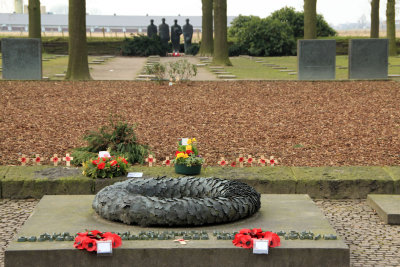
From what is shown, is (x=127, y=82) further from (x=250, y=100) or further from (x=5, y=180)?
(x=5, y=180)

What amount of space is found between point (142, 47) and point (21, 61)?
55.6 feet

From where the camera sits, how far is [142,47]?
3391 centimetres

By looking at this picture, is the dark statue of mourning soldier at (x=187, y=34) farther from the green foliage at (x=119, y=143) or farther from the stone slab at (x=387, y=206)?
the stone slab at (x=387, y=206)

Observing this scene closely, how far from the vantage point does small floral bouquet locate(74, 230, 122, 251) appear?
4289mm

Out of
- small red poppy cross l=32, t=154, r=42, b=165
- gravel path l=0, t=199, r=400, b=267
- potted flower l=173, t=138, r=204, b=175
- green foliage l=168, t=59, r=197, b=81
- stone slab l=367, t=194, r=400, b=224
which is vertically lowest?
gravel path l=0, t=199, r=400, b=267

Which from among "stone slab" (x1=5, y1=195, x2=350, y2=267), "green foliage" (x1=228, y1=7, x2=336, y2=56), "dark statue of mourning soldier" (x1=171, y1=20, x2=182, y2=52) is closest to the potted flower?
"stone slab" (x1=5, y1=195, x2=350, y2=267)

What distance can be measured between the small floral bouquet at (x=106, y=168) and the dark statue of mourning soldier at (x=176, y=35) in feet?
99.8

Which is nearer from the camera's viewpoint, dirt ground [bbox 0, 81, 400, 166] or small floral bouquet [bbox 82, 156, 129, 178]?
small floral bouquet [bbox 82, 156, 129, 178]

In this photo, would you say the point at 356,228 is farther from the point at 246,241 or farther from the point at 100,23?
the point at 100,23

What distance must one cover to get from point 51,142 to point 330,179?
4085mm

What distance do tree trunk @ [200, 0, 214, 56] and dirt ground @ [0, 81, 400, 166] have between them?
14.9 m

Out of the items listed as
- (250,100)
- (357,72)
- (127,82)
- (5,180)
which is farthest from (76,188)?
(357,72)

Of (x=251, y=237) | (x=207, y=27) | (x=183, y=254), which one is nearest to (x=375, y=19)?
(x=207, y=27)

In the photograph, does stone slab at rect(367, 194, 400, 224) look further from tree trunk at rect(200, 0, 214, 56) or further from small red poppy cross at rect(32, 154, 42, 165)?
tree trunk at rect(200, 0, 214, 56)
